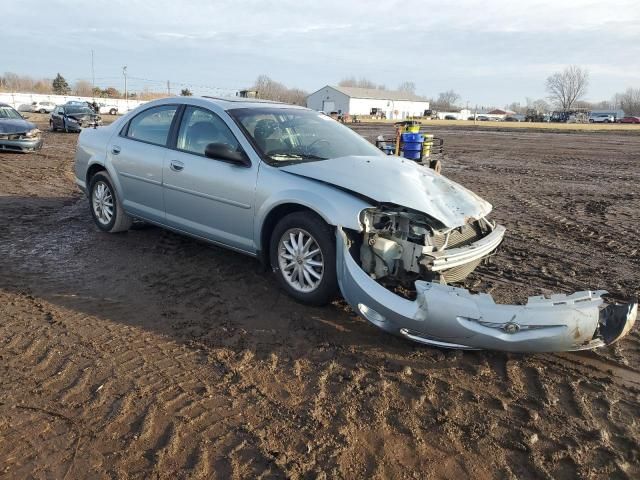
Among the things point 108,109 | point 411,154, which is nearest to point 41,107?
point 108,109

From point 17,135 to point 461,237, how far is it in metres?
14.2

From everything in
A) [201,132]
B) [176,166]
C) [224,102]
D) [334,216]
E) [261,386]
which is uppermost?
[224,102]

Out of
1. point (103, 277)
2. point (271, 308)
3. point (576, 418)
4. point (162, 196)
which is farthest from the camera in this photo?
point (162, 196)

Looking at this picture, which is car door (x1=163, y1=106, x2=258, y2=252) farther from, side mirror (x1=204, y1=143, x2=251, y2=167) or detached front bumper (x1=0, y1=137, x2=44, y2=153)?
detached front bumper (x1=0, y1=137, x2=44, y2=153)

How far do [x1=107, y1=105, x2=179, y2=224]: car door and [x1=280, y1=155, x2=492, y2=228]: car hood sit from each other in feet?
5.74

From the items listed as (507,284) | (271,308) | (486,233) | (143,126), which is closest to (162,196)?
(143,126)

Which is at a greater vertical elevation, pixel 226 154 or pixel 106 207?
pixel 226 154

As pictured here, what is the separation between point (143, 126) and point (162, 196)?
Result: 100cm

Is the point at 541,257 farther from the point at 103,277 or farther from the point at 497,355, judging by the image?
the point at 103,277

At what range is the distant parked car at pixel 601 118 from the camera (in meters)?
83.7

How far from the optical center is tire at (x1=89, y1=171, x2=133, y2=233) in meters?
6.24

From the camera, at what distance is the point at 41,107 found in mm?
56719

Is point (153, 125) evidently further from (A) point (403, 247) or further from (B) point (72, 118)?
(B) point (72, 118)

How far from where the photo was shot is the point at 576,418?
118 inches
